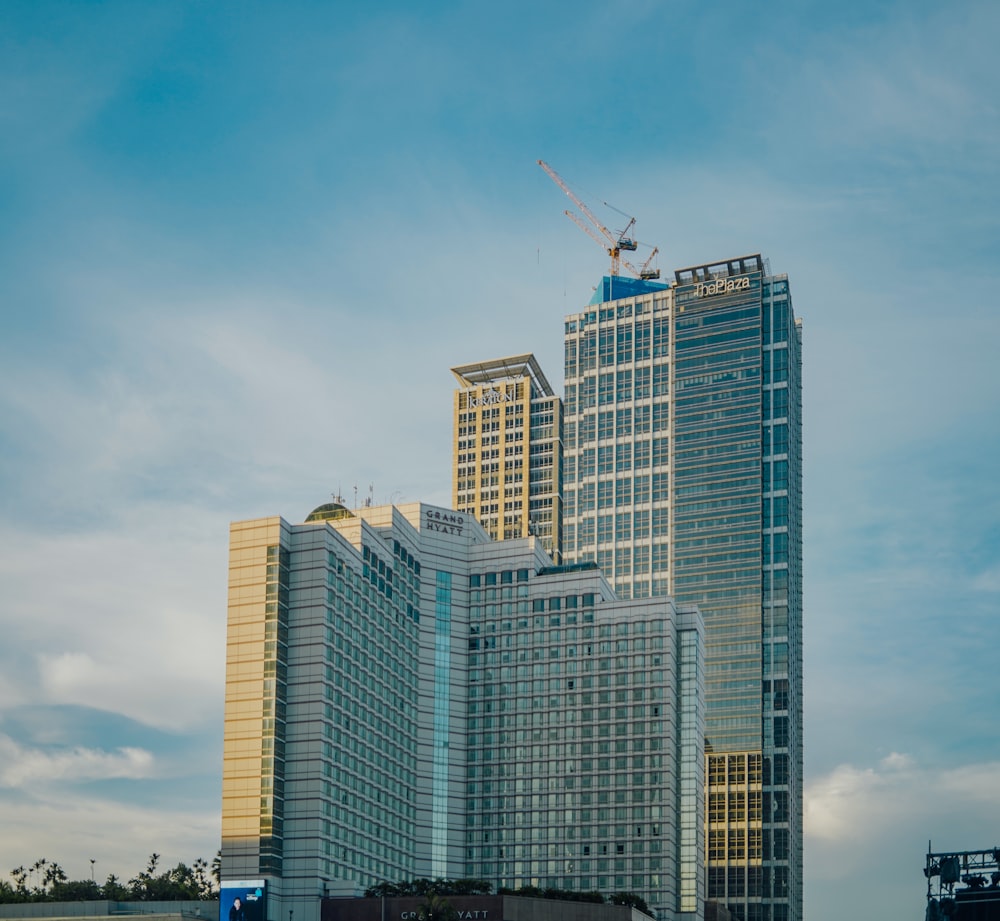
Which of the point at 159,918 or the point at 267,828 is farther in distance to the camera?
the point at 267,828

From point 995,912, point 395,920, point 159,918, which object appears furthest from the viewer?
point 395,920

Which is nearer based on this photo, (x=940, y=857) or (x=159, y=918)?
(x=940, y=857)

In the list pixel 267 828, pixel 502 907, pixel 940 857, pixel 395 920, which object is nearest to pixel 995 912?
pixel 940 857

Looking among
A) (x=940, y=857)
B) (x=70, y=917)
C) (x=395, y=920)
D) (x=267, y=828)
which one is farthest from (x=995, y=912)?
(x=70, y=917)

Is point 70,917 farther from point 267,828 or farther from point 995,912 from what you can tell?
point 995,912

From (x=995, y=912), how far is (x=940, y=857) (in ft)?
22.3

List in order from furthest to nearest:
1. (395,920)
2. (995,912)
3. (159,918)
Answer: (395,920) → (159,918) → (995,912)

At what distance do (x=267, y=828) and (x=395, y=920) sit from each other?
20.4 meters

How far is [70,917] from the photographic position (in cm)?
19175

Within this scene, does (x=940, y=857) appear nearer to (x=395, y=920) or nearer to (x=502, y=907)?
(x=502, y=907)

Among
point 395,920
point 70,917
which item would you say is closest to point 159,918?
point 70,917

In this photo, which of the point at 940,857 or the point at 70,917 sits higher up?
the point at 940,857

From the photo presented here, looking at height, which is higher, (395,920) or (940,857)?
(940,857)

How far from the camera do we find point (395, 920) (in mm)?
197125
